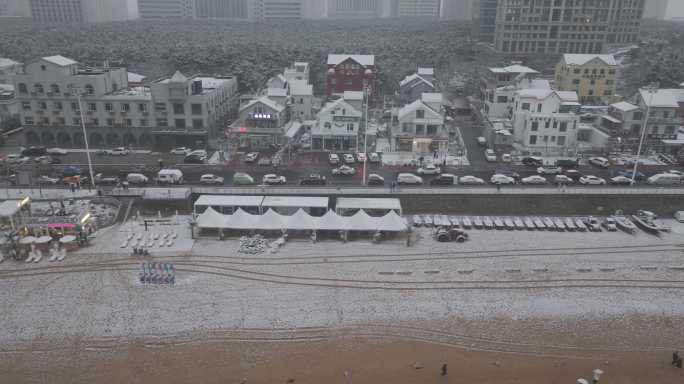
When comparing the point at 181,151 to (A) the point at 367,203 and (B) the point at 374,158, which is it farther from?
(A) the point at 367,203

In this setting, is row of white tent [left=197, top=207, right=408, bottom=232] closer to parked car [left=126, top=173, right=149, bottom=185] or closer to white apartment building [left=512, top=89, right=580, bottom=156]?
parked car [left=126, top=173, right=149, bottom=185]

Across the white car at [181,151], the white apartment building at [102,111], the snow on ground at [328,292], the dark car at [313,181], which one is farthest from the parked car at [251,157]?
the snow on ground at [328,292]

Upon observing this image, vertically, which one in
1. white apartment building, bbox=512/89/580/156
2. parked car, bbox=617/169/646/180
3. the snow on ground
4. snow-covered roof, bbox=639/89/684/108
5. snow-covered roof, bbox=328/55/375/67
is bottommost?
the snow on ground

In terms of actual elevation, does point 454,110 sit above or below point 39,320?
above

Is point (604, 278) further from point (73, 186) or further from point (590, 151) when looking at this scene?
point (73, 186)

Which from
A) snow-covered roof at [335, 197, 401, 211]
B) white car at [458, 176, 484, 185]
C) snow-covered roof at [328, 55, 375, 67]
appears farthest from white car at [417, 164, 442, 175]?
snow-covered roof at [328, 55, 375, 67]

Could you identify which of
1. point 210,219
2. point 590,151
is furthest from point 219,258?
point 590,151

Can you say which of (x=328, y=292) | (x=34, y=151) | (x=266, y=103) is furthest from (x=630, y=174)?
(x=34, y=151)
